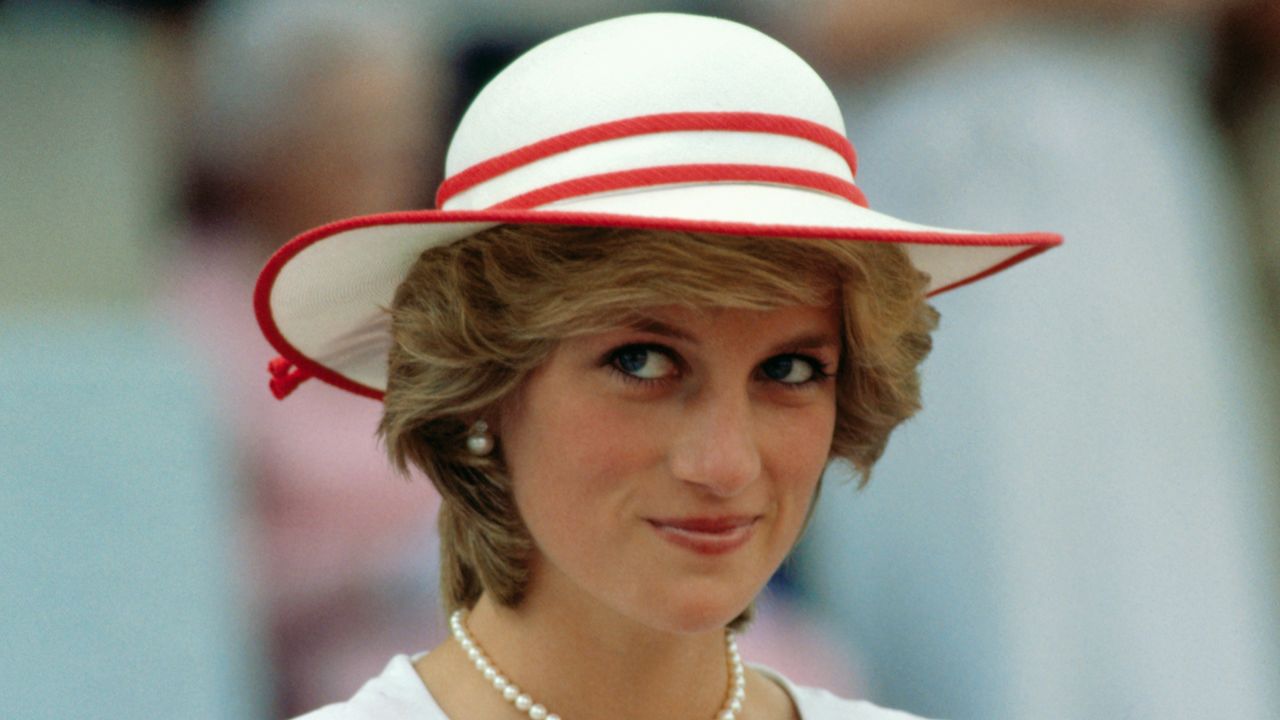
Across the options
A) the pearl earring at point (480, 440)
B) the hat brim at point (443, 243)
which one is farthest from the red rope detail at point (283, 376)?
the pearl earring at point (480, 440)

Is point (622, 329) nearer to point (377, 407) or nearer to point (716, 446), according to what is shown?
point (716, 446)

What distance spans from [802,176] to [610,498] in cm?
48

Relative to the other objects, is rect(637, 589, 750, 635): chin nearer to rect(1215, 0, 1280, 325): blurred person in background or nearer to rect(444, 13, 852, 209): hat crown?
rect(444, 13, 852, 209): hat crown

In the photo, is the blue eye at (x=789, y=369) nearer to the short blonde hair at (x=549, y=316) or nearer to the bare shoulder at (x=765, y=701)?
the short blonde hair at (x=549, y=316)

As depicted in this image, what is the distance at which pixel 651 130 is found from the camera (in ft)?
6.26

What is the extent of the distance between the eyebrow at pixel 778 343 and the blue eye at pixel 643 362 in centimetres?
3

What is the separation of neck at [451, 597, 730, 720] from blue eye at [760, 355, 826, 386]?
38 centimetres

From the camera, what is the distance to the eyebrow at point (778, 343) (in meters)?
1.91

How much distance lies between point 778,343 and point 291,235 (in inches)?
70.1

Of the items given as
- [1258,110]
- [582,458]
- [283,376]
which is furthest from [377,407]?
[1258,110]

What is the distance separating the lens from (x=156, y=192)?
345 centimetres

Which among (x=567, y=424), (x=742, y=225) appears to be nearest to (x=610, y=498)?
(x=567, y=424)

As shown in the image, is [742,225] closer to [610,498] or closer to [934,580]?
[610,498]

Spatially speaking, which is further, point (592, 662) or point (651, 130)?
point (592, 662)
